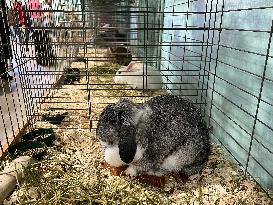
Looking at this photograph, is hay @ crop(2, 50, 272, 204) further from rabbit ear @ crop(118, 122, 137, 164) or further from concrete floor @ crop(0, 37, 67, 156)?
concrete floor @ crop(0, 37, 67, 156)

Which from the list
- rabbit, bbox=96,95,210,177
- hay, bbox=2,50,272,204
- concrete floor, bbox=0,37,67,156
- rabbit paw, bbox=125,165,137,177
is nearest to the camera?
hay, bbox=2,50,272,204

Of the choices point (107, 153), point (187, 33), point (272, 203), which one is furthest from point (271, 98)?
point (187, 33)

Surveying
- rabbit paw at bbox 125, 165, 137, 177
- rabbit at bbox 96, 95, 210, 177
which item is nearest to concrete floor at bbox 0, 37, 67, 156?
rabbit at bbox 96, 95, 210, 177

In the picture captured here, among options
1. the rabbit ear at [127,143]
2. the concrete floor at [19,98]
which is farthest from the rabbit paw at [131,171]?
the concrete floor at [19,98]

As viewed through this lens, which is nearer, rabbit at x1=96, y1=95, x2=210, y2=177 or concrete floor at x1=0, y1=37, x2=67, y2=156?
rabbit at x1=96, y1=95, x2=210, y2=177

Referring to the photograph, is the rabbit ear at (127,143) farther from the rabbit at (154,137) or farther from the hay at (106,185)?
the hay at (106,185)

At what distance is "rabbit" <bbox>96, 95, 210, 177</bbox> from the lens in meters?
2.44

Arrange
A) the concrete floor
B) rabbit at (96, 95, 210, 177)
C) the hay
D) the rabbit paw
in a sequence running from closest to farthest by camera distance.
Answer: the hay, rabbit at (96, 95, 210, 177), the rabbit paw, the concrete floor

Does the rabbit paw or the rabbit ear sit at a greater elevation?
the rabbit ear

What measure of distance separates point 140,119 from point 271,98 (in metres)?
1.10

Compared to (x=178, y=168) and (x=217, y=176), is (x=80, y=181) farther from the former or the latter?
(x=217, y=176)

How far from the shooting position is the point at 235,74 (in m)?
2.95

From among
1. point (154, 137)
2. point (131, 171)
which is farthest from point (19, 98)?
point (154, 137)

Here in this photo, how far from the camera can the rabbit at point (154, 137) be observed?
96.0 inches
